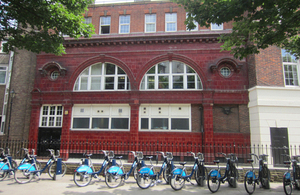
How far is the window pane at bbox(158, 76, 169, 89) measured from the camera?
13.8 meters

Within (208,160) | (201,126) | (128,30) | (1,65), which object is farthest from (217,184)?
(1,65)

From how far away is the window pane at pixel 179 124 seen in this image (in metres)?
13.3

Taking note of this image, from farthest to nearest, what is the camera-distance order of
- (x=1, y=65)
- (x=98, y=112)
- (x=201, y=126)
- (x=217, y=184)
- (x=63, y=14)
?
(x=1, y=65) < (x=98, y=112) < (x=201, y=126) < (x=63, y=14) < (x=217, y=184)

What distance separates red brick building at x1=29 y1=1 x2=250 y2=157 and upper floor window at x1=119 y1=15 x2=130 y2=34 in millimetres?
75

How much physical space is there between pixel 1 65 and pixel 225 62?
54.9 ft

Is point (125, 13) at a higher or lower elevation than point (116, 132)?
higher

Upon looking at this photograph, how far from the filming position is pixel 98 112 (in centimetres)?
1409

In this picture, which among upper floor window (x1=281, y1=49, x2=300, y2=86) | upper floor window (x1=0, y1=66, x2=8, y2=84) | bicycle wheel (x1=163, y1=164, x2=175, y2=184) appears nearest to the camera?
bicycle wheel (x1=163, y1=164, x2=175, y2=184)

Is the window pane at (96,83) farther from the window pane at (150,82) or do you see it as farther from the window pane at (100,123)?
the window pane at (150,82)

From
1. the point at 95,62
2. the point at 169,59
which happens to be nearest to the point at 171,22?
the point at 169,59

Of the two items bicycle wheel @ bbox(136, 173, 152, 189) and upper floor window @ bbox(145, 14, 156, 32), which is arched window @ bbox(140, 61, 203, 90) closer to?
upper floor window @ bbox(145, 14, 156, 32)

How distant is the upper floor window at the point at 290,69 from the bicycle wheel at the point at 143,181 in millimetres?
10464

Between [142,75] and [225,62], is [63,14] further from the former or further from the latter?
[225,62]

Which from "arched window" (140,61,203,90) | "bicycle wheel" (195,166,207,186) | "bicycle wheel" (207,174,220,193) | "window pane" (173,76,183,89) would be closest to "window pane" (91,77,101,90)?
"arched window" (140,61,203,90)
